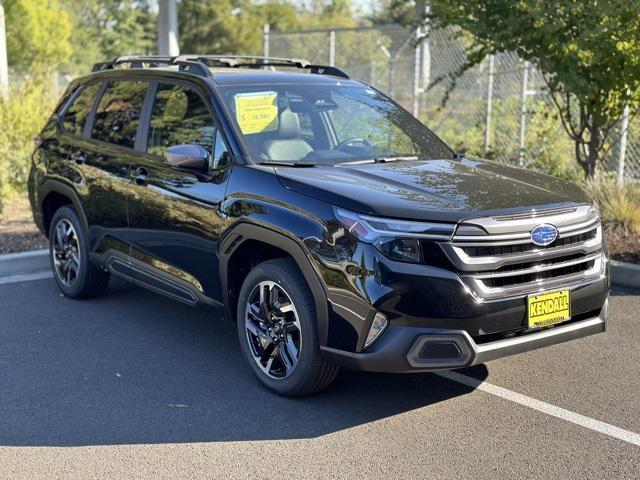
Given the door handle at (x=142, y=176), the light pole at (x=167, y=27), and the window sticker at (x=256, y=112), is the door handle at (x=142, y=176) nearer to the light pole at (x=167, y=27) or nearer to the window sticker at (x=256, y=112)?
the window sticker at (x=256, y=112)

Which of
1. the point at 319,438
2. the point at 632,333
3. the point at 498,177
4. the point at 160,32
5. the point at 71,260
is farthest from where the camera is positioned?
the point at 160,32

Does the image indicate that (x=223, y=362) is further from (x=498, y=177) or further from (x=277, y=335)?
(x=498, y=177)

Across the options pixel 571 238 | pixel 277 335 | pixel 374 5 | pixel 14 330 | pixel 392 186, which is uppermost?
Result: pixel 374 5

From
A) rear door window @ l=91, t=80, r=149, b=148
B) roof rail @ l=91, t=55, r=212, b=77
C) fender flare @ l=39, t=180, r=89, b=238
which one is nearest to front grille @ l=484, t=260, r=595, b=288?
roof rail @ l=91, t=55, r=212, b=77

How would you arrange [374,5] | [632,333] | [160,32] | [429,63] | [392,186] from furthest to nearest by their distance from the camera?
[374,5], [160,32], [429,63], [632,333], [392,186]

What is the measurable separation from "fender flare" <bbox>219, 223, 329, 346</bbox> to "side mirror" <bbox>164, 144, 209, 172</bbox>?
52cm

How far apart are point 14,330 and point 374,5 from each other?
5043 cm

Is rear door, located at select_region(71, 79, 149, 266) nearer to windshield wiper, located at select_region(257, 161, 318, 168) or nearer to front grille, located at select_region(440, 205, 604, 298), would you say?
windshield wiper, located at select_region(257, 161, 318, 168)

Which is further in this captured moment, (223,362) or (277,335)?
(223,362)

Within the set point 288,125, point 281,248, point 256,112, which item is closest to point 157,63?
point 256,112

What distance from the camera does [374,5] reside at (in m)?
53.6

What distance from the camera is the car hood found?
4.16 meters

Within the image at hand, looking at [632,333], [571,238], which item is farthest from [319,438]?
[632,333]

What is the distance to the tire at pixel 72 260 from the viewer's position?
6598 mm
